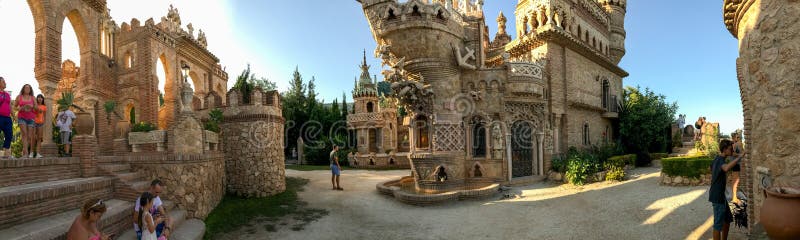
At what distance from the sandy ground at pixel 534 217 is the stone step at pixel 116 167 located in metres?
2.93

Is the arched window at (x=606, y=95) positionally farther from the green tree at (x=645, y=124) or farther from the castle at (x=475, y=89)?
the castle at (x=475, y=89)

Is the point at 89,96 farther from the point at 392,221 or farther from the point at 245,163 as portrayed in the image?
the point at 392,221

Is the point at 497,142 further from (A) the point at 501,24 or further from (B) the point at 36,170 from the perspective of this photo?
(B) the point at 36,170

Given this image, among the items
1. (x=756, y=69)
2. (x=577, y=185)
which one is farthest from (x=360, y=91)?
(x=756, y=69)

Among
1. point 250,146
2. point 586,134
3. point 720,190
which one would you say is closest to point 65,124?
point 250,146

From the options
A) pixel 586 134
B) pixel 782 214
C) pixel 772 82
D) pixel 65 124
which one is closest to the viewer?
pixel 782 214

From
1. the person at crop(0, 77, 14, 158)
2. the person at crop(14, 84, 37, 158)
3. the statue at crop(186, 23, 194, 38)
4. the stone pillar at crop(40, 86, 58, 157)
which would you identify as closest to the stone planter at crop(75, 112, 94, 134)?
the person at crop(0, 77, 14, 158)

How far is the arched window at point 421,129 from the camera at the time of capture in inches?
587

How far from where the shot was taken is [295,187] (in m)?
14.9

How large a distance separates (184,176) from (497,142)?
11.4 meters

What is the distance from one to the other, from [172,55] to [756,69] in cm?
2082

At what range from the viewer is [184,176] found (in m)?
8.70

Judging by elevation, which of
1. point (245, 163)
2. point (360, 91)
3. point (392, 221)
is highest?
point (360, 91)

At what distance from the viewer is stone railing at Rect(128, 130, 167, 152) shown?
8.89 metres
